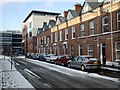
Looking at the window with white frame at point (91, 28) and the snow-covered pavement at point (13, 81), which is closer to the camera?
the snow-covered pavement at point (13, 81)

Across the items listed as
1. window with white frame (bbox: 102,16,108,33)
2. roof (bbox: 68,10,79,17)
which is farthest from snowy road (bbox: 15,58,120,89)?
roof (bbox: 68,10,79,17)

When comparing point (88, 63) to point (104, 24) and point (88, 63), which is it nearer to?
point (88, 63)

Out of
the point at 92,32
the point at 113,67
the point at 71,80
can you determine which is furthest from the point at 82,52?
the point at 71,80

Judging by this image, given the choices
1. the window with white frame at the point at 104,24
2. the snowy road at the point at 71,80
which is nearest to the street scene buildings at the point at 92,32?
the window with white frame at the point at 104,24

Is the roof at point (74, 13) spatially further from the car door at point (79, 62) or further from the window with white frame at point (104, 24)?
the car door at point (79, 62)

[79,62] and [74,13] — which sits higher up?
[74,13]

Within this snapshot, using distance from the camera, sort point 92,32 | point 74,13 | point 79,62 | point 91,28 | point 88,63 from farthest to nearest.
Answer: point 74,13, point 91,28, point 92,32, point 79,62, point 88,63

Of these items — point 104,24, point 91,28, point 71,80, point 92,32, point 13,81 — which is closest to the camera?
point 13,81

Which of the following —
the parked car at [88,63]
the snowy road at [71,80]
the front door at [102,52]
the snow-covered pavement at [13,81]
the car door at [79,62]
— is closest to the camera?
the snow-covered pavement at [13,81]

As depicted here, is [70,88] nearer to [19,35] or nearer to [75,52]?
[75,52]

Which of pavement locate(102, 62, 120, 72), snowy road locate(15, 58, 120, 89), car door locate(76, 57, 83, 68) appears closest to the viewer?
snowy road locate(15, 58, 120, 89)

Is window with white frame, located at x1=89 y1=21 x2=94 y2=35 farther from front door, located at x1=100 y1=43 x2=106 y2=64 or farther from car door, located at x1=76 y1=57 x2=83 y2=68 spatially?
car door, located at x1=76 y1=57 x2=83 y2=68

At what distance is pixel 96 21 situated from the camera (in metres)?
32.2

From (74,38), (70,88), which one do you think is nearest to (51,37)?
(74,38)
